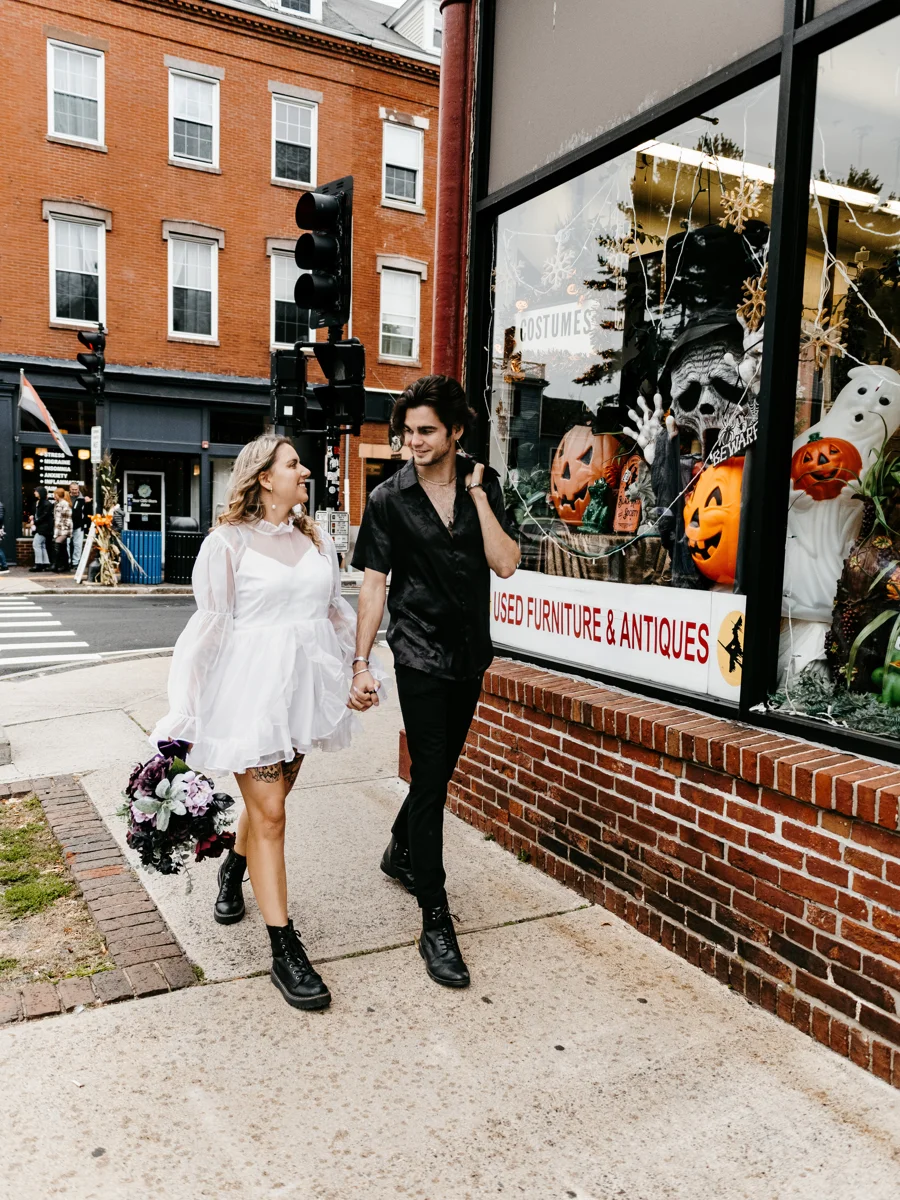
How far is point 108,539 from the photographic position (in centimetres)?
1795

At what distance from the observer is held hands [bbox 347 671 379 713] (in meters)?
3.44

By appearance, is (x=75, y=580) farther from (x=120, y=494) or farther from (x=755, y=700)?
(x=755, y=700)

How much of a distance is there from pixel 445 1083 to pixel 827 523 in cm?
223

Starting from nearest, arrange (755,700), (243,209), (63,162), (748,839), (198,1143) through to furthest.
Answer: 1. (198,1143)
2. (748,839)
3. (755,700)
4. (63,162)
5. (243,209)

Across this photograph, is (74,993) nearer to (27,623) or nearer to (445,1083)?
(445,1083)

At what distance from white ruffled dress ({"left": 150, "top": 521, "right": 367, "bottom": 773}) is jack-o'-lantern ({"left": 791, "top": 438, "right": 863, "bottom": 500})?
5.64 ft

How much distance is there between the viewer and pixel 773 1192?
2.31 metres

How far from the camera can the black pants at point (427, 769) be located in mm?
3438

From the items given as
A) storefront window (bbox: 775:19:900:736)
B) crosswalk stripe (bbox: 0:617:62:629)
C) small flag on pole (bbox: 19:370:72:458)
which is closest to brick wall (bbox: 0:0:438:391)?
small flag on pole (bbox: 19:370:72:458)

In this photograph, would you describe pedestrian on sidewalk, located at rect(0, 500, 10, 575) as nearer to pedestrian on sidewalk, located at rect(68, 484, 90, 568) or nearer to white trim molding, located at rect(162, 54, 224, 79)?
pedestrian on sidewalk, located at rect(68, 484, 90, 568)

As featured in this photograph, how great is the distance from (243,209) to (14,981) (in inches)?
847

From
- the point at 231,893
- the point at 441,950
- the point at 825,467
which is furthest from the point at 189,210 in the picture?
the point at 441,950

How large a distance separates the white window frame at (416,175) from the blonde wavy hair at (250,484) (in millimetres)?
22027

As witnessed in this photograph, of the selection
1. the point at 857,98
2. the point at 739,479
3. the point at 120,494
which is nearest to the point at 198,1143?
the point at 739,479
